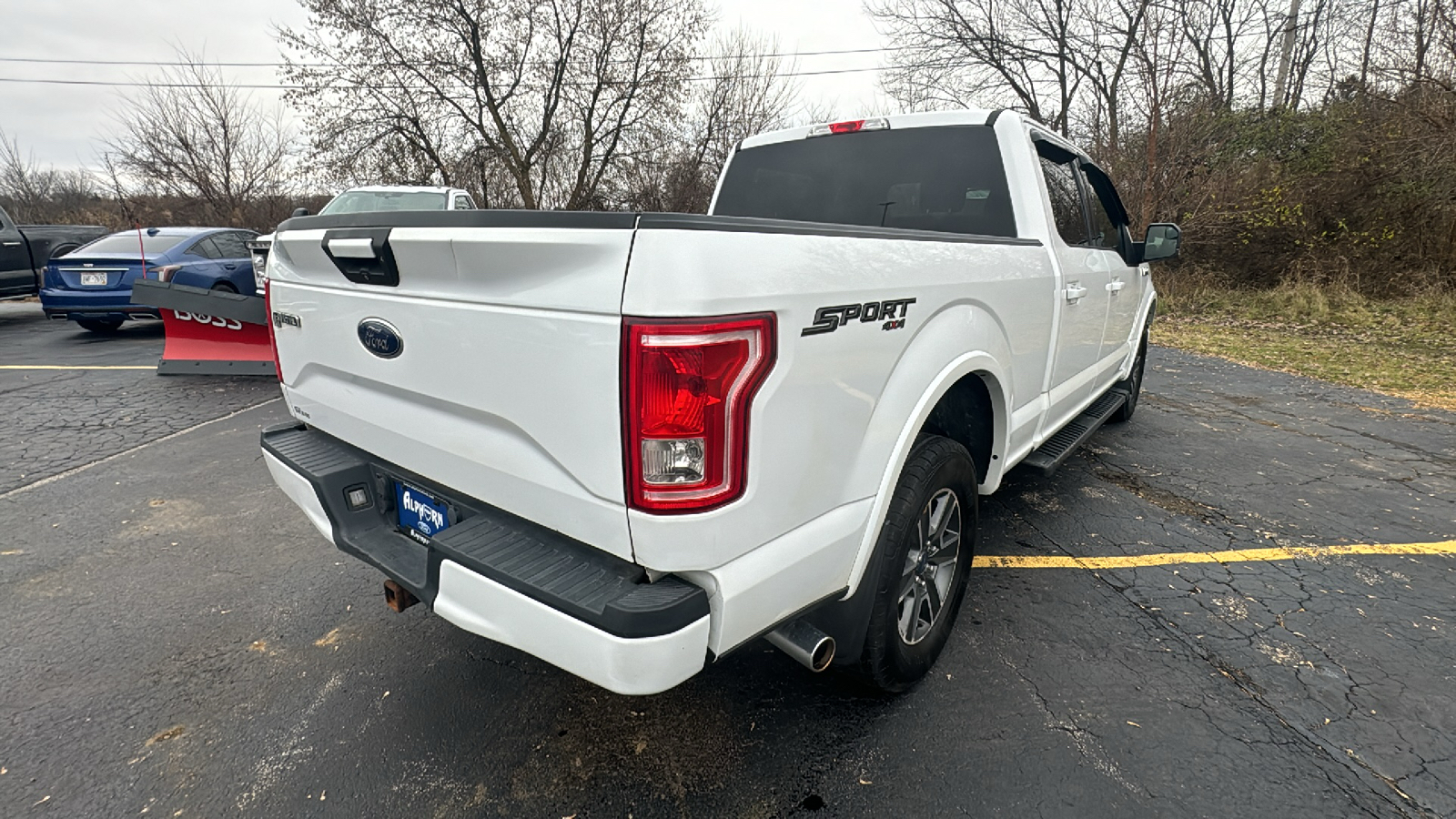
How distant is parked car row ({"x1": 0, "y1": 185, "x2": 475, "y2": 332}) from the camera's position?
9.06 meters

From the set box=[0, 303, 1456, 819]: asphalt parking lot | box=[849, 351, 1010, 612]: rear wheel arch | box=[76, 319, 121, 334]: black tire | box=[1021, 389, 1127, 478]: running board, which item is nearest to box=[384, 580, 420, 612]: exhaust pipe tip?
box=[0, 303, 1456, 819]: asphalt parking lot

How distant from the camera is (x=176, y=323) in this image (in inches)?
297

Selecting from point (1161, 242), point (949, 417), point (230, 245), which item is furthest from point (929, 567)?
point (230, 245)

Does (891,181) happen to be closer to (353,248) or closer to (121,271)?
(353,248)

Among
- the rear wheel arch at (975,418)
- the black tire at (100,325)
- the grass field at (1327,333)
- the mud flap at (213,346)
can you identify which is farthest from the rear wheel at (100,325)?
the grass field at (1327,333)

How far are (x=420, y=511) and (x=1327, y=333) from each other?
13330mm

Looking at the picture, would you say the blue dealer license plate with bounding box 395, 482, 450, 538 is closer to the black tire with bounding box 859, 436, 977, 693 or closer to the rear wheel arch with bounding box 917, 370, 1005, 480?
the black tire with bounding box 859, 436, 977, 693

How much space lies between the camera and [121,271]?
9.16m

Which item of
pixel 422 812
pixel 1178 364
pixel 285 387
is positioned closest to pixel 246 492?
pixel 285 387

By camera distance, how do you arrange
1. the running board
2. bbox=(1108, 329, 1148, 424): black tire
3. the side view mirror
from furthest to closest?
bbox=(1108, 329, 1148, 424): black tire < the side view mirror < the running board

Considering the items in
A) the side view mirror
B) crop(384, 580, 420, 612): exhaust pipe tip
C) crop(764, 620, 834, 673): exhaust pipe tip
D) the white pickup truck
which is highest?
the side view mirror

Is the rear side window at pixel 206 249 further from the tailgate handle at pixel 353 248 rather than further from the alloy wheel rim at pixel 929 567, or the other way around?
the alloy wheel rim at pixel 929 567

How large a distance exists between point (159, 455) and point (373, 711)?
3896 mm

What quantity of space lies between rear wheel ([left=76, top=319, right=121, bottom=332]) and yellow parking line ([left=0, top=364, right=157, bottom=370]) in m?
2.17
